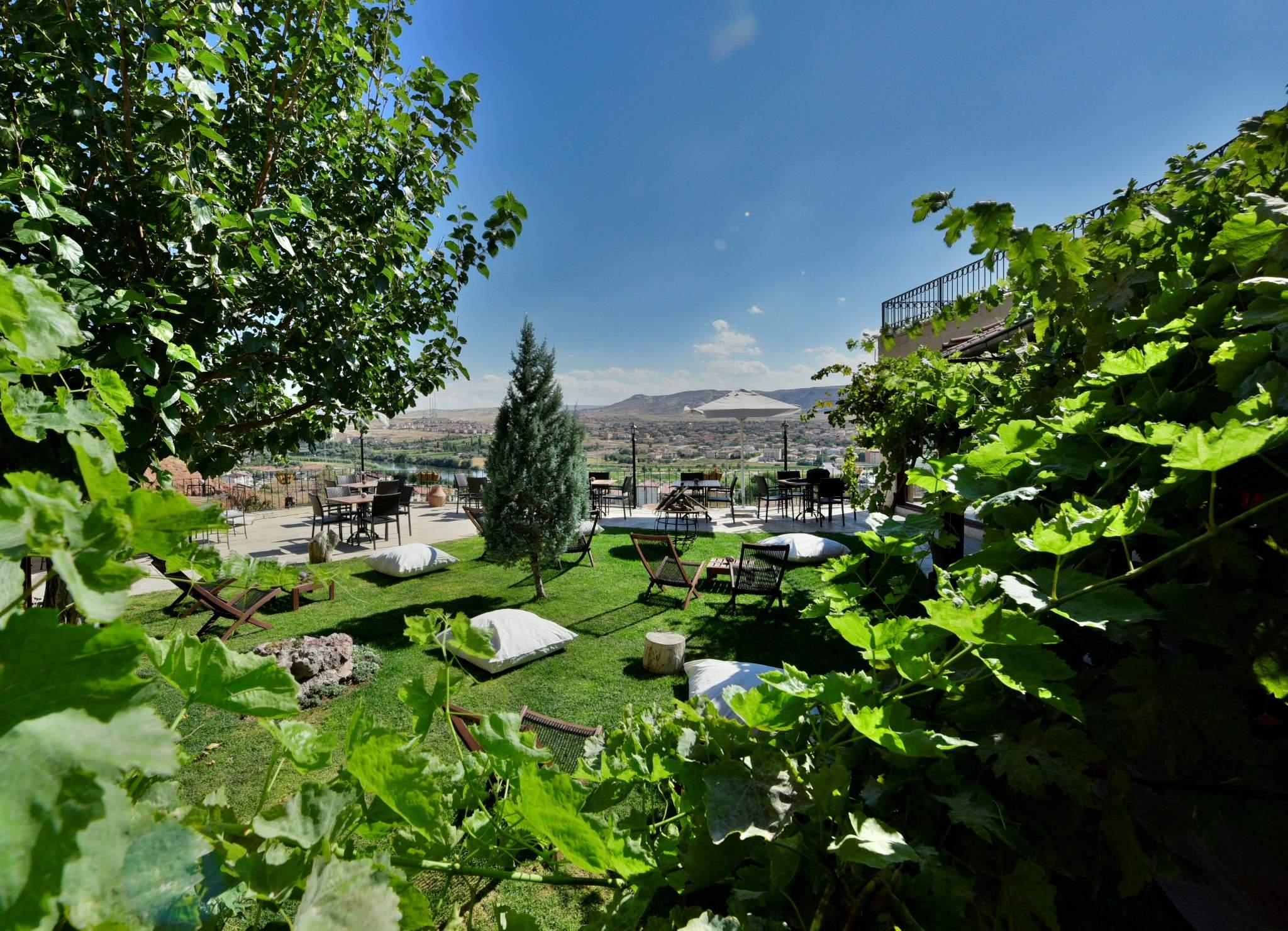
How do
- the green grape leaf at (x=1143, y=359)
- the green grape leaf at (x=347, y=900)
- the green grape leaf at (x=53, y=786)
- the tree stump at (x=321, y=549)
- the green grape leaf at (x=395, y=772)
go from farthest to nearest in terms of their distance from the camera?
the tree stump at (x=321, y=549) → the green grape leaf at (x=1143, y=359) → the green grape leaf at (x=395, y=772) → the green grape leaf at (x=347, y=900) → the green grape leaf at (x=53, y=786)

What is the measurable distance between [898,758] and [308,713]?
5.59 meters

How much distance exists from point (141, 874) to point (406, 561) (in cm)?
971

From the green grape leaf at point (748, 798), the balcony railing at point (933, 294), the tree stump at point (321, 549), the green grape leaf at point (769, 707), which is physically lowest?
the tree stump at point (321, 549)

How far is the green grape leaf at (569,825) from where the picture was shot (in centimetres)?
51

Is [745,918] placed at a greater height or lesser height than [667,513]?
greater

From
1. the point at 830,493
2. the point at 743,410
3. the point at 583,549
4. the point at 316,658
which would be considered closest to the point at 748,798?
the point at 316,658

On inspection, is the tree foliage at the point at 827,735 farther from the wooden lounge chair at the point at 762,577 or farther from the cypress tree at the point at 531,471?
the cypress tree at the point at 531,471

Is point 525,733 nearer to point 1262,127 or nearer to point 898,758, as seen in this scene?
point 898,758

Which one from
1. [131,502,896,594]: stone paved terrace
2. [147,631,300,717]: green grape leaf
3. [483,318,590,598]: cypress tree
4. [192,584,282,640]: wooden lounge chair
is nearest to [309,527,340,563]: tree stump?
[131,502,896,594]: stone paved terrace

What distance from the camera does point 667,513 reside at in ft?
46.8

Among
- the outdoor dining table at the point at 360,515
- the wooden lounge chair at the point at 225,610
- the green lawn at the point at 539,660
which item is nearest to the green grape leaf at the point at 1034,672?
the green lawn at the point at 539,660

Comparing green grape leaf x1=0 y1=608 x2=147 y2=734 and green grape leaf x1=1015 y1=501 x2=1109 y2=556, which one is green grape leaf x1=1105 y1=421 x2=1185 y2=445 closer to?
green grape leaf x1=1015 y1=501 x2=1109 y2=556

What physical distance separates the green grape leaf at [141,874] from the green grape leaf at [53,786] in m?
0.01

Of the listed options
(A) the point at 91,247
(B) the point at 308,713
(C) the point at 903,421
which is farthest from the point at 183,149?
(B) the point at 308,713
